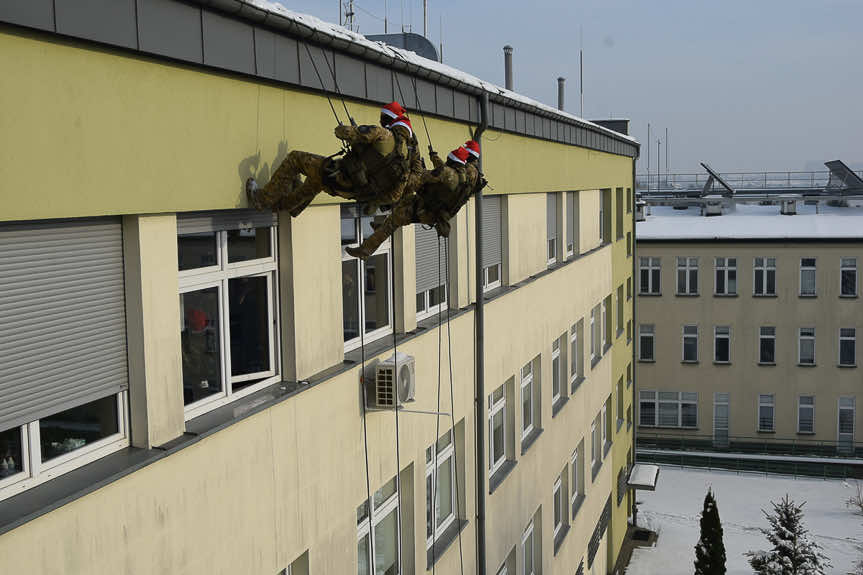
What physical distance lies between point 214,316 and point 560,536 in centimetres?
1244

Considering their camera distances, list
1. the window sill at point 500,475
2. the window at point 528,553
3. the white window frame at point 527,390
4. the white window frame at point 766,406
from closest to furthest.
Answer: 1. the window sill at point 500,475
2. the white window frame at point 527,390
3. the window at point 528,553
4. the white window frame at point 766,406

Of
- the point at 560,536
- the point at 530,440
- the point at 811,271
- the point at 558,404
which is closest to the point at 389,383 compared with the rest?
the point at 530,440

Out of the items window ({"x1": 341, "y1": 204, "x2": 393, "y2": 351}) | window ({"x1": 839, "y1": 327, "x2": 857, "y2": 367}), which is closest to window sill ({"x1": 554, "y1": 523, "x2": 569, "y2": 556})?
window ({"x1": 341, "y1": 204, "x2": 393, "y2": 351})

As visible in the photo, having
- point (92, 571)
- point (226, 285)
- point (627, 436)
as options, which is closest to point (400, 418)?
point (226, 285)

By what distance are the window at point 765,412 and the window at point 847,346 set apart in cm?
345

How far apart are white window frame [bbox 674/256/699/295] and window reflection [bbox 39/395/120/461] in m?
39.2

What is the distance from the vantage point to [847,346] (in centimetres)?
4134

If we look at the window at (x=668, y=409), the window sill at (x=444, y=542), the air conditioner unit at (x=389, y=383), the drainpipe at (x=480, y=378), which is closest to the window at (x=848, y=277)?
the window at (x=668, y=409)

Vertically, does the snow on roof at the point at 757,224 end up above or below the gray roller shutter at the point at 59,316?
below

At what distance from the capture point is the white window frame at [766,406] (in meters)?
42.1

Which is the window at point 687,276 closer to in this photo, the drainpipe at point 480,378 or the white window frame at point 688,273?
the white window frame at point 688,273

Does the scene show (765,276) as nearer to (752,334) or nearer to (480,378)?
(752,334)

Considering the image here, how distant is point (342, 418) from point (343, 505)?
26.3 inches

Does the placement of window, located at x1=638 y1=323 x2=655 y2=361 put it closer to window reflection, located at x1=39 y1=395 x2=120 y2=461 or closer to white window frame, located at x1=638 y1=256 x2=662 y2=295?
white window frame, located at x1=638 y1=256 x2=662 y2=295
